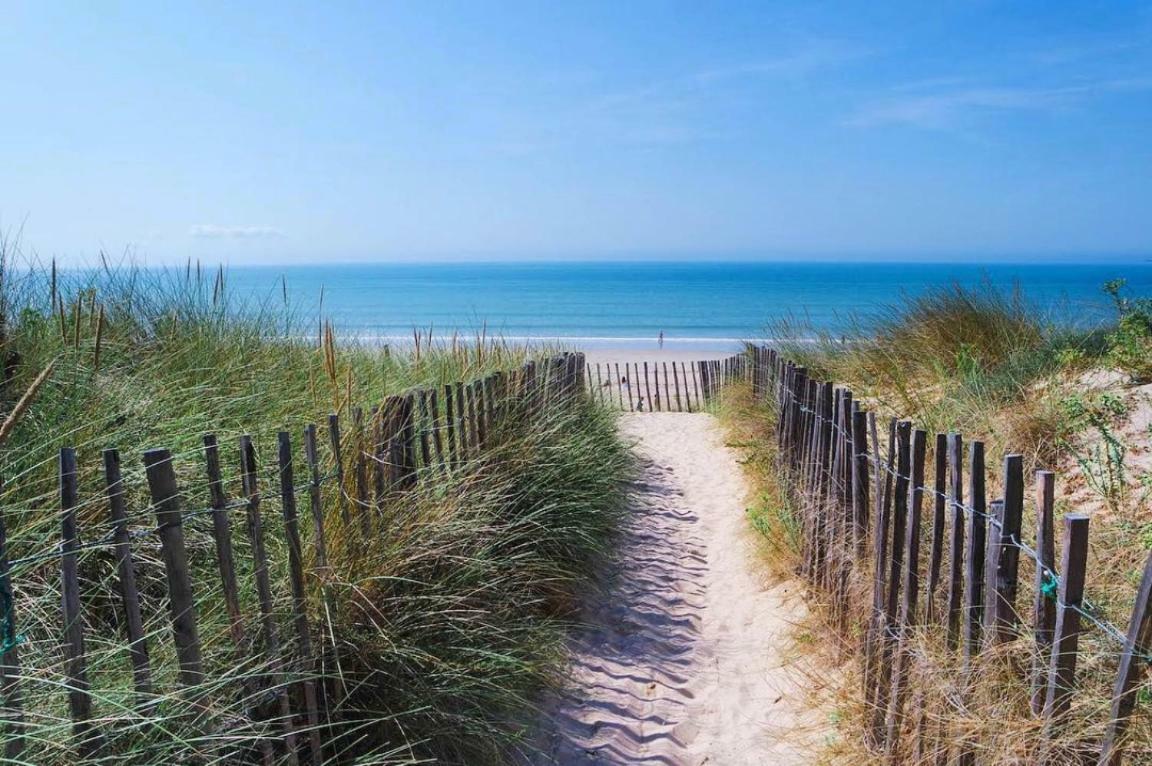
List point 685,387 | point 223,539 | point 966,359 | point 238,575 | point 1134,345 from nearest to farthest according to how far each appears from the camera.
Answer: point 223,539 < point 238,575 < point 1134,345 < point 966,359 < point 685,387

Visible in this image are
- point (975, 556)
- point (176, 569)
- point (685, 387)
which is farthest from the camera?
point (685, 387)

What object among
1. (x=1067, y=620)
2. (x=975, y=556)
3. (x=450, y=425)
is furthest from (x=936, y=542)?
(x=450, y=425)

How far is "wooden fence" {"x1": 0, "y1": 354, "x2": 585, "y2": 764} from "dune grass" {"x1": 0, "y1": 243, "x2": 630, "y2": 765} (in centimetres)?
2

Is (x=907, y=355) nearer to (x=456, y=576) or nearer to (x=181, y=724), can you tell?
(x=456, y=576)

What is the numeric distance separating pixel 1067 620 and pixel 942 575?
48.5 inches

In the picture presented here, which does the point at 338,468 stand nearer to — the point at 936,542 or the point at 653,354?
the point at 936,542

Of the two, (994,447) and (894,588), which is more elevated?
(994,447)

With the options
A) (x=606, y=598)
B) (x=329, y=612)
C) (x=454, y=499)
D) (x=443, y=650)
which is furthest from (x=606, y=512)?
(x=329, y=612)

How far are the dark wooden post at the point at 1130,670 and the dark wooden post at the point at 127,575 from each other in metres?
2.23

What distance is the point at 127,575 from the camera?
191cm

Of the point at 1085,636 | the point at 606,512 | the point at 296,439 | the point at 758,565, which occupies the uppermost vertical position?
the point at 296,439

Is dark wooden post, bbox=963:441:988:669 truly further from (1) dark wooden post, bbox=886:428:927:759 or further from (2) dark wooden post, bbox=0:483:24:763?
(2) dark wooden post, bbox=0:483:24:763

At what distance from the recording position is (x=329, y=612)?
111 inches

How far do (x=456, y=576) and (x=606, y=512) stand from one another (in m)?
2.56
